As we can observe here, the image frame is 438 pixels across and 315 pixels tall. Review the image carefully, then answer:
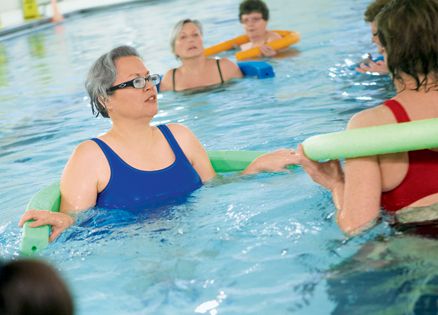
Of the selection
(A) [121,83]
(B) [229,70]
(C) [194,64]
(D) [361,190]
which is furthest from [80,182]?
(B) [229,70]

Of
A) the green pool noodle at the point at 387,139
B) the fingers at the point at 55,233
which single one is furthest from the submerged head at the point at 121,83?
the green pool noodle at the point at 387,139

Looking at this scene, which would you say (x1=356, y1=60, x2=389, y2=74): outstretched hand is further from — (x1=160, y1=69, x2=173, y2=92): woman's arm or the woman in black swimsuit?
(x1=160, y1=69, x2=173, y2=92): woman's arm

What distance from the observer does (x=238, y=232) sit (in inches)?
138

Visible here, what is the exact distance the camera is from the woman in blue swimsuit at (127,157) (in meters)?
3.83

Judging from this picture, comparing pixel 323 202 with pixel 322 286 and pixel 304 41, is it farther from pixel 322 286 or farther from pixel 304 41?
pixel 304 41

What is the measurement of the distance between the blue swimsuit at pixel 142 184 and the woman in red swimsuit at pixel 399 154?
4.48 feet

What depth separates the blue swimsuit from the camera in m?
3.84

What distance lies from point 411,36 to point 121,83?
1815 millimetres

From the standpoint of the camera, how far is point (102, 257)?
136 inches

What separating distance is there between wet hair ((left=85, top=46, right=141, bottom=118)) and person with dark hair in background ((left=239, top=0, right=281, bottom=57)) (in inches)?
214

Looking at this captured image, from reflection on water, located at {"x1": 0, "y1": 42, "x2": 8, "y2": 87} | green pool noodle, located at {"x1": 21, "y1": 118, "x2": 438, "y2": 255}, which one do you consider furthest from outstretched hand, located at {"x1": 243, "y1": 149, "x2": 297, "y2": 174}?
reflection on water, located at {"x1": 0, "y1": 42, "x2": 8, "y2": 87}

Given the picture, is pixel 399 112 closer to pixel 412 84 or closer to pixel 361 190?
pixel 412 84

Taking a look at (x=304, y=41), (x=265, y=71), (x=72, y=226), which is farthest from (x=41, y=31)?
(x=72, y=226)

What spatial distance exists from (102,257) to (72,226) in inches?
14.9
